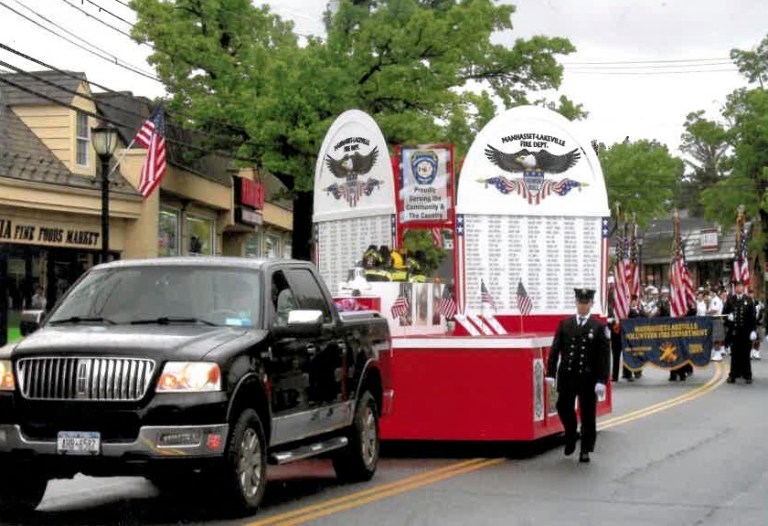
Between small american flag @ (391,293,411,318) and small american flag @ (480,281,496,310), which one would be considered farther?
small american flag @ (480,281,496,310)

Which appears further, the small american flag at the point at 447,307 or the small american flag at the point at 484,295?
the small american flag at the point at 447,307

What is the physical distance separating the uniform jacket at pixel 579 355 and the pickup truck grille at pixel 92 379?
599 centimetres

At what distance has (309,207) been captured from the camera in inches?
1646

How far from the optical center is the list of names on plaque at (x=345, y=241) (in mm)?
20609

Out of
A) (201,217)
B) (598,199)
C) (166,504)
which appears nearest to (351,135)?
(598,199)

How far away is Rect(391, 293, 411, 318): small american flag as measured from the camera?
1772 cm

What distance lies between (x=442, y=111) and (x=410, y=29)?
249 centimetres

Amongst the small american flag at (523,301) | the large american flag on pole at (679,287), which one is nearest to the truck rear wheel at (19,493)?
the small american flag at (523,301)

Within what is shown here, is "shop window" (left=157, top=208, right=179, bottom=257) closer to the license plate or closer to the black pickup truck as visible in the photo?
the black pickup truck

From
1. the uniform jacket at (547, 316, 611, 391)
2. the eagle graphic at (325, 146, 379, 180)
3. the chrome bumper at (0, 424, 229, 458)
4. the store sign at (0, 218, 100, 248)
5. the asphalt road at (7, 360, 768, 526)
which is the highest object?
the eagle graphic at (325, 146, 379, 180)

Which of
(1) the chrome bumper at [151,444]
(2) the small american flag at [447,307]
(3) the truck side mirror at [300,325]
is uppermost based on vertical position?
(2) the small american flag at [447,307]

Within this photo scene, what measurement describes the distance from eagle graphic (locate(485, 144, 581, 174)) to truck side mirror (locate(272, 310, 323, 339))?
8.39 metres

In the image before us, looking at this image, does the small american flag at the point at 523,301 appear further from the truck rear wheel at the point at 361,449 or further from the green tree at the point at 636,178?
Answer: the green tree at the point at 636,178

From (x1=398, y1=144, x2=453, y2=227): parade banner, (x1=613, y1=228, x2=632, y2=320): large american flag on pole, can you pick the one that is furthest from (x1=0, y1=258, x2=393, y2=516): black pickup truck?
(x1=613, y1=228, x2=632, y2=320): large american flag on pole
